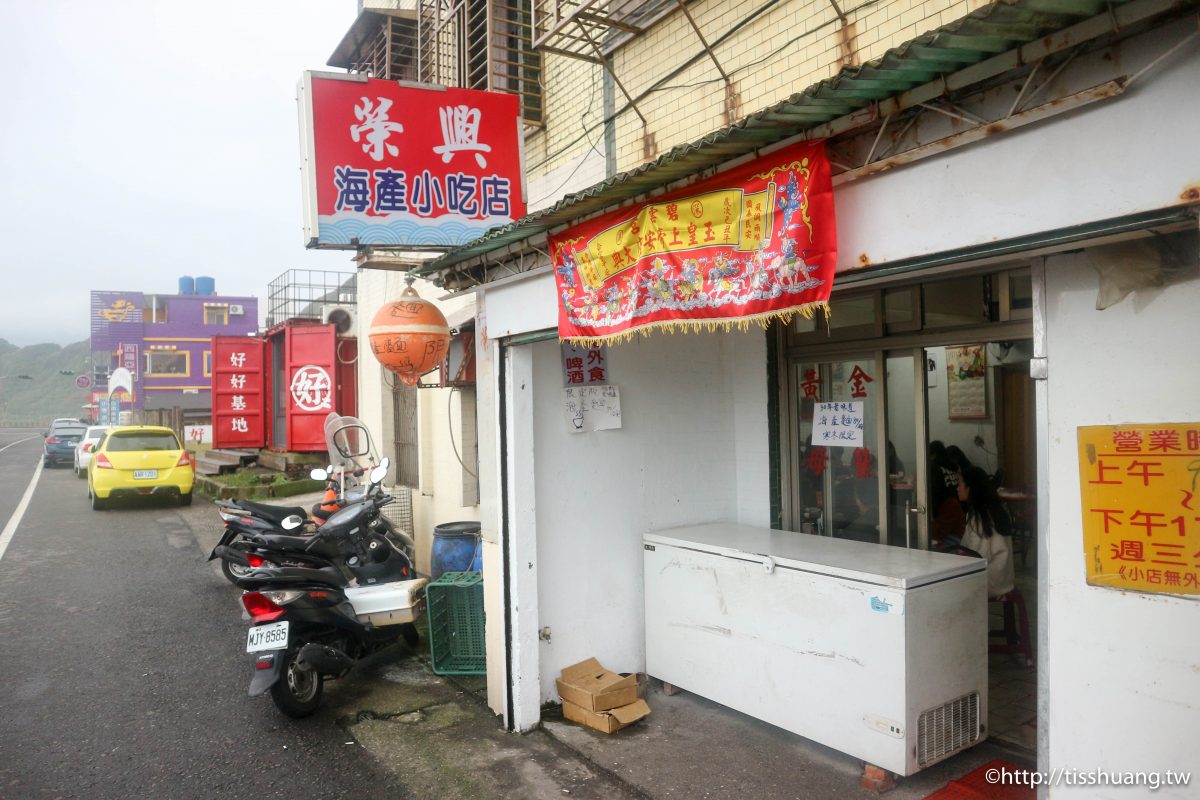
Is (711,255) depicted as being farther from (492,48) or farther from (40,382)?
(40,382)

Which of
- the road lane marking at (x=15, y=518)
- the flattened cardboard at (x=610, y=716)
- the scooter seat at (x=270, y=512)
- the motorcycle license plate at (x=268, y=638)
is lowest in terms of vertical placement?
the flattened cardboard at (x=610, y=716)

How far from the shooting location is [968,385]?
5805 millimetres

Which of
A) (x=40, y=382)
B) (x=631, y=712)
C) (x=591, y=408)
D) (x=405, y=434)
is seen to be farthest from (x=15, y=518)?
(x=40, y=382)

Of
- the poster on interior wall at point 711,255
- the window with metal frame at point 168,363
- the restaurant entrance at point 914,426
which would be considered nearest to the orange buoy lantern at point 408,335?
the poster on interior wall at point 711,255

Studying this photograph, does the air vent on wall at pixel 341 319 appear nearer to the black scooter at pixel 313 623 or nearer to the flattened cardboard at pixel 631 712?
the black scooter at pixel 313 623

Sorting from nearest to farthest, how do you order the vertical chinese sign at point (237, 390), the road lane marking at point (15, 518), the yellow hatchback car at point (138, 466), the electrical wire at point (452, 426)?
the electrical wire at point (452, 426)
the road lane marking at point (15, 518)
the yellow hatchback car at point (138, 466)
the vertical chinese sign at point (237, 390)

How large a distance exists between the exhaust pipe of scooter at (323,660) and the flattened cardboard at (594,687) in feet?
5.26

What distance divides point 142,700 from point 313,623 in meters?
1.50

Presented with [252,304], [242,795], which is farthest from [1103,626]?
[252,304]

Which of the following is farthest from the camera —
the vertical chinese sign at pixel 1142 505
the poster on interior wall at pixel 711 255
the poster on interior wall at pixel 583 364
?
the poster on interior wall at pixel 583 364

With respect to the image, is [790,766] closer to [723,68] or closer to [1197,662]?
[1197,662]

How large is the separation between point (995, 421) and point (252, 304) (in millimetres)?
51491

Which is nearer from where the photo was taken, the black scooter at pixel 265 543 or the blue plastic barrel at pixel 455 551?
the black scooter at pixel 265 543

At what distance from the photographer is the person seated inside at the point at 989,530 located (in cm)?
545
